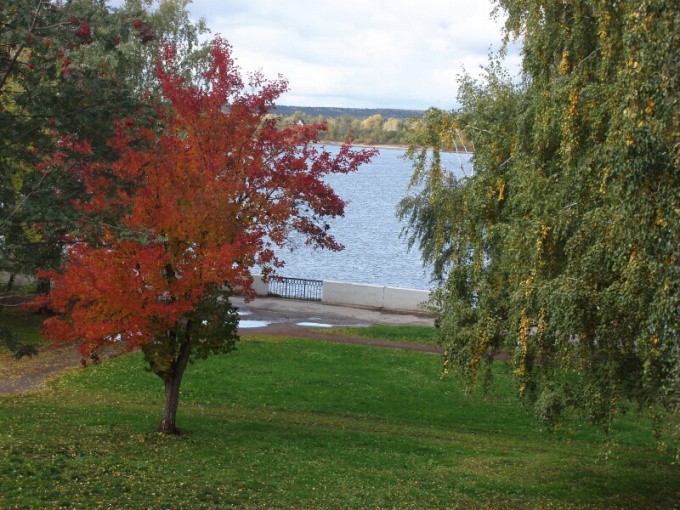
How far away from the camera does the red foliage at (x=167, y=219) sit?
509 inches

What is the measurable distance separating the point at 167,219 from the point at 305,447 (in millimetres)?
5222

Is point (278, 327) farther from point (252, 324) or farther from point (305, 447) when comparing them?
point (305, 447)

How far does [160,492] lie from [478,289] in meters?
5.84

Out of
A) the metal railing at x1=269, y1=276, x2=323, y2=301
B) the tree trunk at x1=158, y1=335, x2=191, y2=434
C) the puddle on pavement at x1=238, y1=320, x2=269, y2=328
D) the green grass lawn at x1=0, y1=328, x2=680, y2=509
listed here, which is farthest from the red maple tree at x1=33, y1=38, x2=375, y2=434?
the metal railing at x1=269, y1=276, x2=323, y2=301

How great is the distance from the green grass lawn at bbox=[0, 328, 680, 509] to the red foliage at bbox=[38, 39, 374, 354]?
228 centimetres

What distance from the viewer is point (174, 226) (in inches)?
563

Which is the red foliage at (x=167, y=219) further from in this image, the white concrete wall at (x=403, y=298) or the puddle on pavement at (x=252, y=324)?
the white concrete wall at (x=403, y=298)

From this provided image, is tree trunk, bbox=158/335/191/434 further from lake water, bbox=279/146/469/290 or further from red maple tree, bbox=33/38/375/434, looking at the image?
lake water, bbox=279/146/469/290

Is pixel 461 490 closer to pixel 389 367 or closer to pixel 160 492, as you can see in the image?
pixel 160 492

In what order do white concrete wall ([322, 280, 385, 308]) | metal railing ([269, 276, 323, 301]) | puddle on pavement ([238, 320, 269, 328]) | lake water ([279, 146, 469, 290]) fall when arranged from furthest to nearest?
lake water ([279, 146, 469, 290]) → metal railing ([269, 276, 323, 301]) → white concrete wall ([322, 280, 385, 308]) → puddle on pavement ([238, 320, 269, 328])

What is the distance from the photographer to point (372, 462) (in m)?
14.9

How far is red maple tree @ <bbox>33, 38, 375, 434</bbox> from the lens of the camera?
13195 mm

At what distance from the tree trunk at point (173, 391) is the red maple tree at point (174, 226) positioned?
0.06ft

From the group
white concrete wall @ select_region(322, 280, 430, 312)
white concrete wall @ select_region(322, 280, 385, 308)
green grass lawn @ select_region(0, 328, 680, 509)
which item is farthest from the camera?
white concrete wall @ select_region(322, 280, 385, 308)
